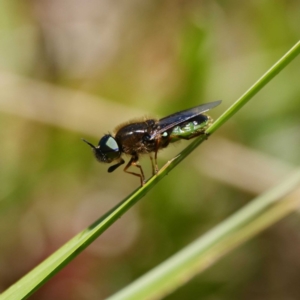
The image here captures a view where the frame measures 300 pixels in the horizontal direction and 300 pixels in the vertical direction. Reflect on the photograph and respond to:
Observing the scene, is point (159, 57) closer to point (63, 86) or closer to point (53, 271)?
point (63, 86)

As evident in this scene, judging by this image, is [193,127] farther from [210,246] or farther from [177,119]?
[210,246]

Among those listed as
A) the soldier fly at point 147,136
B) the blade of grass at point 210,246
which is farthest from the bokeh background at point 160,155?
the soldier fly at point 147,136

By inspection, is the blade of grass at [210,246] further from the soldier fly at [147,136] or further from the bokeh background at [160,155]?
the bokeh background at [160,155]

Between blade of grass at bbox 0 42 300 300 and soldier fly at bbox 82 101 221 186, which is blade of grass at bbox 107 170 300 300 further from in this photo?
blade of grass at bbox 0 42 300 300

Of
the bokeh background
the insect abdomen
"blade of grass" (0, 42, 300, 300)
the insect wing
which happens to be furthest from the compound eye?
the bokeh background

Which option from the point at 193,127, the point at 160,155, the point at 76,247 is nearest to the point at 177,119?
the point at 193,127
